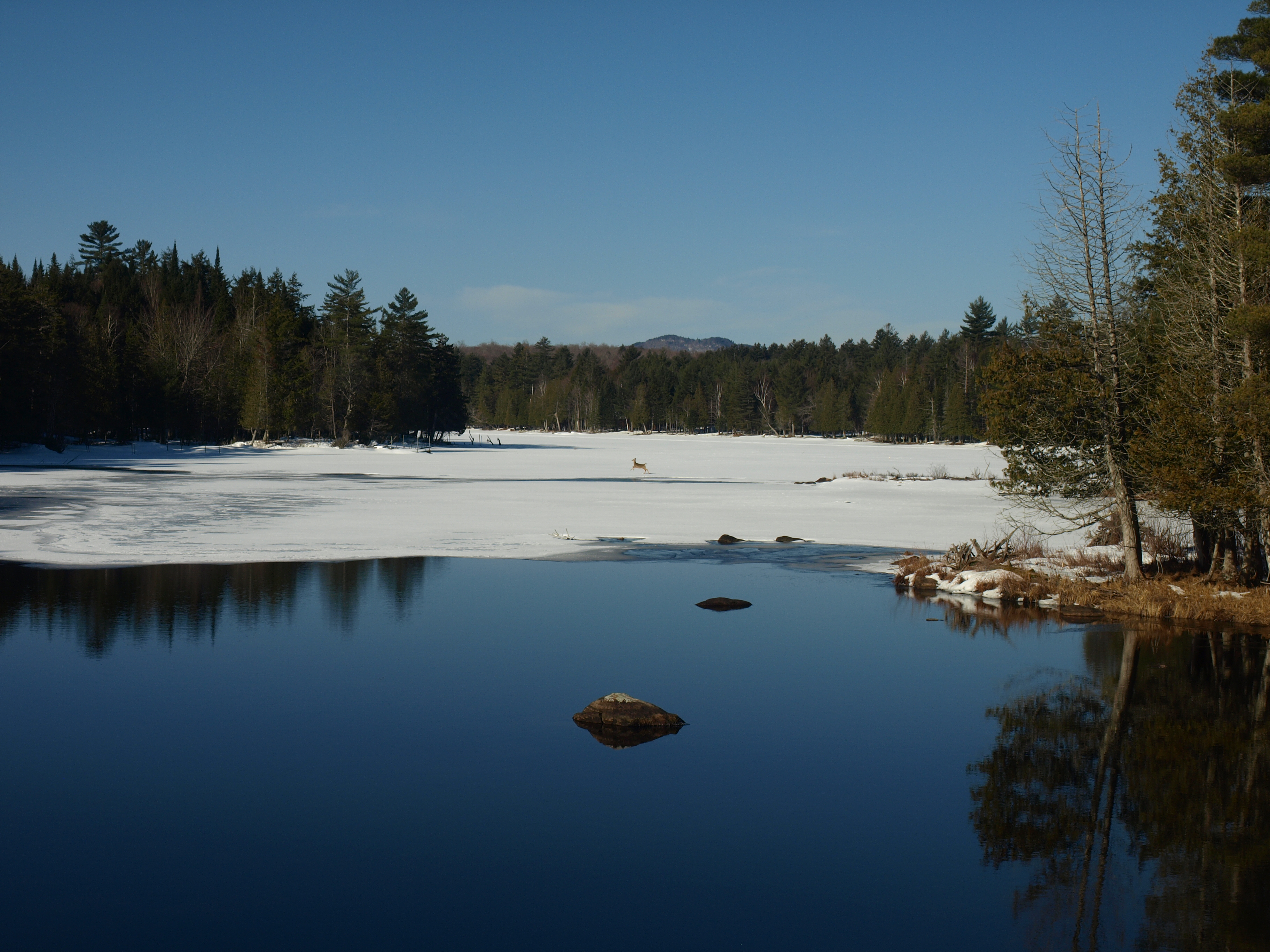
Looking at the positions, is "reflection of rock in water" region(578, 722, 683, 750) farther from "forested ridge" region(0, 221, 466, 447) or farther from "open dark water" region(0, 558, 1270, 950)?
"forested ridge" region(0, 221, 466, 447)

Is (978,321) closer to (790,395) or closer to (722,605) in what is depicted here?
(790,395)

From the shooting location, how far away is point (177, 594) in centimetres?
1709

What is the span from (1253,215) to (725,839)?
1596 cm

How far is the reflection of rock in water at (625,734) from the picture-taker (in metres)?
9.76

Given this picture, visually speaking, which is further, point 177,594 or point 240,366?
point 240,366

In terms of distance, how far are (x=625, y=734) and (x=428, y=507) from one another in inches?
958

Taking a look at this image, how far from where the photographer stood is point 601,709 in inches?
407

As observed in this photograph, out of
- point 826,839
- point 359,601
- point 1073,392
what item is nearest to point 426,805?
point 826,839

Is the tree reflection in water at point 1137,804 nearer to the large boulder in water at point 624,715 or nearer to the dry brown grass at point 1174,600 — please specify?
the large boulder in water at point 624,715

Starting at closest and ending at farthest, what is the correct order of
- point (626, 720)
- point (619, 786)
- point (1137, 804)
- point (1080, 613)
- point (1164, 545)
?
point (1137, 804)
point (619, 786)
point (626, 720)
point (1080, 613)
point (1164, 545)

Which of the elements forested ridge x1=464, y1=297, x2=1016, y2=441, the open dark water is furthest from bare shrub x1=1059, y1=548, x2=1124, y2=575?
forested ridge x1=464, y1=297, x2=1016, y2=441

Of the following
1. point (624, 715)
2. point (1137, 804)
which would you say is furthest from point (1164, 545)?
point (624, 715)

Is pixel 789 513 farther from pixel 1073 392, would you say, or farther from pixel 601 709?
pixel 601 709

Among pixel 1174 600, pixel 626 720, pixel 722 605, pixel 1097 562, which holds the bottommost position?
pixel 626 720
